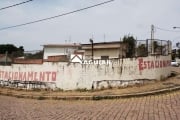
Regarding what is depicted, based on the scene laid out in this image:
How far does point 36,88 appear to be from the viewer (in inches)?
872

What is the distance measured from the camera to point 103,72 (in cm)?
2019

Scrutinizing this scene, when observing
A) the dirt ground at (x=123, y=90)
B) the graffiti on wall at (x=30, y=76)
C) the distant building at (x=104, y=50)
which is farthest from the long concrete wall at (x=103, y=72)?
the distant building at (x=104, y=50)

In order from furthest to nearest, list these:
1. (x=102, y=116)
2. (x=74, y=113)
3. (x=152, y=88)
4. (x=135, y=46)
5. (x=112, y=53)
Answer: (x=112, y=53) → (x=135, y=46) → (x=152, y=88) → (x=74, y=113) → (x=102, y=116)

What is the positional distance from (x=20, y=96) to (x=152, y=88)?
25.9 feet

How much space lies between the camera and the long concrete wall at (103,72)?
20.0m

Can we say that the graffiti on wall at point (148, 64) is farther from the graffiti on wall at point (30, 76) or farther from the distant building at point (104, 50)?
the distant building at point (104, 50)

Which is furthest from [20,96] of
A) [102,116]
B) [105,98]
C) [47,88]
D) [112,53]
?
[112,53]

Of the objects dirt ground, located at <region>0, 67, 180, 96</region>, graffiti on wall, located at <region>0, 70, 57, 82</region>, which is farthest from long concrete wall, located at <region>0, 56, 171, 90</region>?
dirt ground, located at <region>0, 67, 180, 96</region>

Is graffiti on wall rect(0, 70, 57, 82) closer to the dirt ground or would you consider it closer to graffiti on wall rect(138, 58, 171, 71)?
the dirt ground

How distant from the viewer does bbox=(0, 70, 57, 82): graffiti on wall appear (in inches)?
850

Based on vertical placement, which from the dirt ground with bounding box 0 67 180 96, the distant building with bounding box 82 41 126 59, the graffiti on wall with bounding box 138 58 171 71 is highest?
the distant building with bounding box 82 41 126 59

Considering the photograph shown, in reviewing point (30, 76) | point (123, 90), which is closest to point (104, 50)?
point (30, 76)

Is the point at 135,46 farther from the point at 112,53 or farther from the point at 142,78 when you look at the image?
the point at 112,53

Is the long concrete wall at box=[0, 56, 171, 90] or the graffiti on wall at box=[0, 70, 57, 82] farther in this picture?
the graffiti on wall at box=[0, 70, 57, 82]
